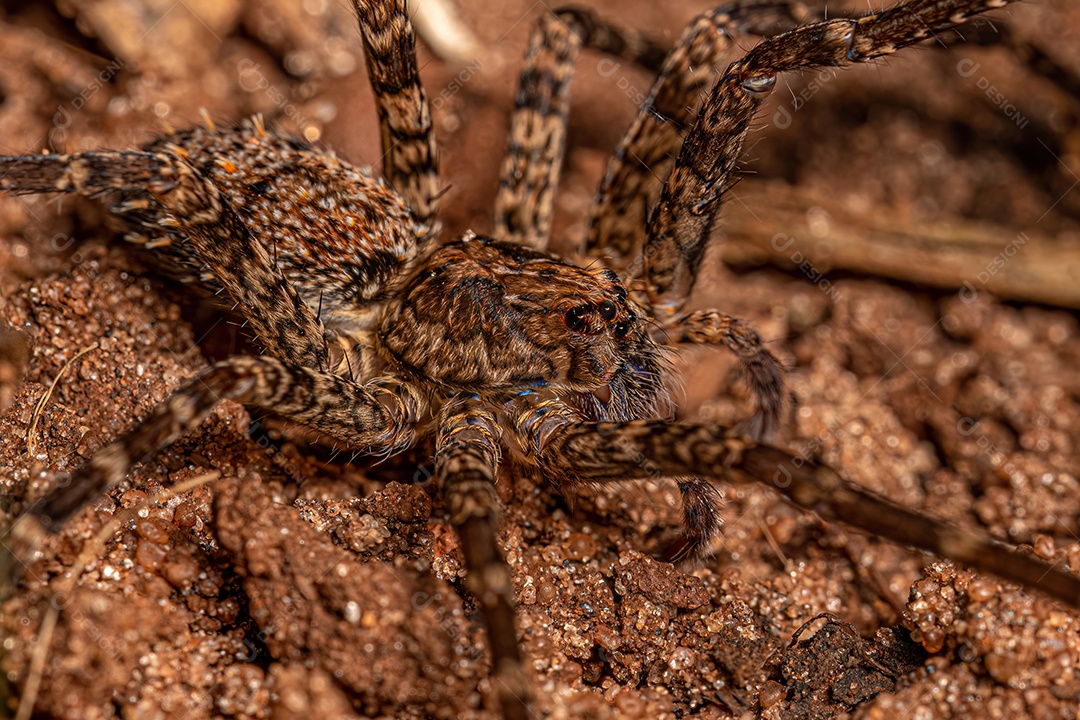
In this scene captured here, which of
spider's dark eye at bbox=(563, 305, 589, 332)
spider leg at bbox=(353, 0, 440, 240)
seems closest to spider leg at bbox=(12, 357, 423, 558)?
spider's dark eye at bbox=(563, 305, 589, 332)

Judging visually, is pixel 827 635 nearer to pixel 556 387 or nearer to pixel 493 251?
pixel 556 387

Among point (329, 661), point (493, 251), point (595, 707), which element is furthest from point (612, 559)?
point (493, 251)

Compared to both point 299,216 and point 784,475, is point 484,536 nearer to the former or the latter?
point 784,475

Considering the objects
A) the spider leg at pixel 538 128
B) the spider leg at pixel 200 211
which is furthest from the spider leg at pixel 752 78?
the spider leg at pixel 200 211

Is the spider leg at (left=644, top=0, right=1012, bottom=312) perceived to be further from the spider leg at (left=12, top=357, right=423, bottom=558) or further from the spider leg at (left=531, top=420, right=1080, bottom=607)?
the spider leg at (left=12, top=357, right=423, bottom=558)

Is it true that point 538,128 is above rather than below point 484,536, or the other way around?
above

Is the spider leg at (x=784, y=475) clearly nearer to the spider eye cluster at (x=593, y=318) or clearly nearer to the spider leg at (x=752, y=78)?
the spider eye cluster at (x=593, y=318)

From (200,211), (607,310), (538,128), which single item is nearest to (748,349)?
(607,310)
